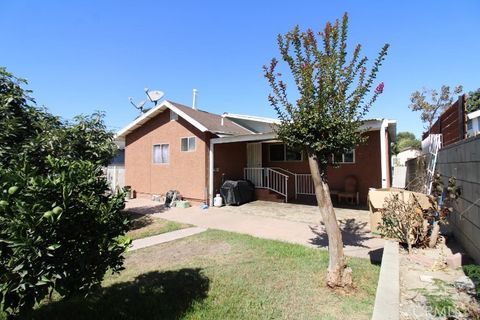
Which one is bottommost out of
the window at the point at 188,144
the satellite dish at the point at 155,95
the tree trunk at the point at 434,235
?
the tree trunk at the point at 434,235

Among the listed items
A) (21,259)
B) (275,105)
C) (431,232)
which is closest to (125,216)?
(21,259)

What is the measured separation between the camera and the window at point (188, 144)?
12889mm

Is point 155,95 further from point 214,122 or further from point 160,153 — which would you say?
point 214,122

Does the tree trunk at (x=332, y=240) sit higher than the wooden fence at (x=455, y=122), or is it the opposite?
the wooden fence at (x=455, y=122)

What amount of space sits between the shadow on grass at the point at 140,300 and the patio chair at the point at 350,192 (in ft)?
28.3

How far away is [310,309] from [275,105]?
305 centimetres

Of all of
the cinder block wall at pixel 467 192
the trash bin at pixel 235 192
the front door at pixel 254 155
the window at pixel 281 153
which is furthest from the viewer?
the front door at pixel 254 155

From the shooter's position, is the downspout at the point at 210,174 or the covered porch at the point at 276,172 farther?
the downspout at the point at 210,174

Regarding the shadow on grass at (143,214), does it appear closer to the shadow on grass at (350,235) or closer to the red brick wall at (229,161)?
the red brick wall at (229,161)

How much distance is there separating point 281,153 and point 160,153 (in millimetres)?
6015

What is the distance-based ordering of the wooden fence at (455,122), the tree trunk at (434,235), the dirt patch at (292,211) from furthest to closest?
the dirt patch at (292,211) < the wooden fence at (455,122) < the tree trunk at (434,235)

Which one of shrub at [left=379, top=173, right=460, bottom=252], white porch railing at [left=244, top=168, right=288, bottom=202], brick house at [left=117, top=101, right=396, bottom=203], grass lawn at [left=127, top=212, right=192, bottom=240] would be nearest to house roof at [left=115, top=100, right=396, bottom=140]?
brick house at [left=117, top=101, right=396, bottom=203]

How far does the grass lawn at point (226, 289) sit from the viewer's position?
11.6 ft

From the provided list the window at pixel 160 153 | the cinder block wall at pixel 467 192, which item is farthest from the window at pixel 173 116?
the cinder block wall at pixel 467 192
